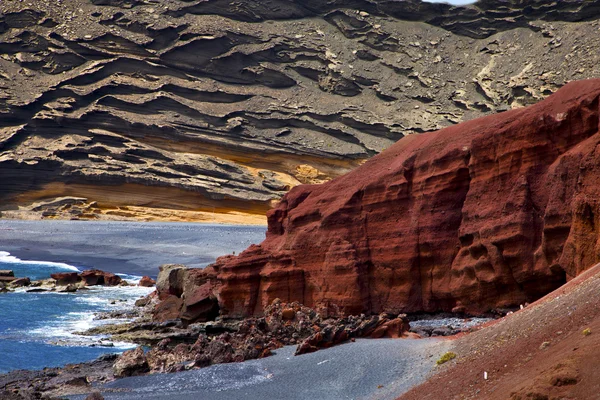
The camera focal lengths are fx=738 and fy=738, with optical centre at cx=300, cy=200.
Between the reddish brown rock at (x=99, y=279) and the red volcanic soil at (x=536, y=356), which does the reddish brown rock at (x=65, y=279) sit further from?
the red volcanic soil at (x=536, y=356)

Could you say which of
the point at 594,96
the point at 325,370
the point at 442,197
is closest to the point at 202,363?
the point at 325,370

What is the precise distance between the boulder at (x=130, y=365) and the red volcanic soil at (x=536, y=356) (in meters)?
8.44

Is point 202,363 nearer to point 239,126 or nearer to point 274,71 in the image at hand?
point 239,126

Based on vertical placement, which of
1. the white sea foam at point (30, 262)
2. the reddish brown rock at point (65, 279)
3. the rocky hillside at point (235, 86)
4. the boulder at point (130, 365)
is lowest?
the boulder at point (130, 365)

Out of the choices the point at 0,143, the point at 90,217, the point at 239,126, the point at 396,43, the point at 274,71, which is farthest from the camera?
the point at 396,43

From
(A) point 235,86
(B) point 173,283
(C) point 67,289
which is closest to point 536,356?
(B) point 173,283

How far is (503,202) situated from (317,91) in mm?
88646

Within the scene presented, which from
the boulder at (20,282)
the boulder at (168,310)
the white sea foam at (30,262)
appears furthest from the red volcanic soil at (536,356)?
the white sea foam at (30,262)

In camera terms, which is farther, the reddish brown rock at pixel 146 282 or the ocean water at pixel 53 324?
the reddish brown rock at pixel 146 282

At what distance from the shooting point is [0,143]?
291 ft

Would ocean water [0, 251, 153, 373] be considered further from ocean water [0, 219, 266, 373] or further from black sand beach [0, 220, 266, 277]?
black sand beach [0, 220, 266, 277]

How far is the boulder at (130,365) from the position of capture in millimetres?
19266

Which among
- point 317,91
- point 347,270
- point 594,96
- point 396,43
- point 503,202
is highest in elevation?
point 396,43

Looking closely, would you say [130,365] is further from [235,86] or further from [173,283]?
[235,86]
